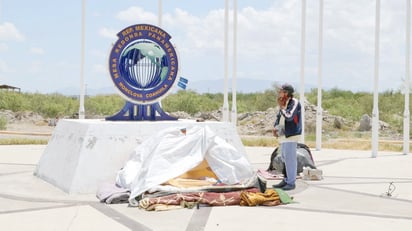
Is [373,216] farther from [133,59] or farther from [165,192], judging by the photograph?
[133,59]

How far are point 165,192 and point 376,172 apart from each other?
7023mm

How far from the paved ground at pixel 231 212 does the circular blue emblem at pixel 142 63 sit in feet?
8.25

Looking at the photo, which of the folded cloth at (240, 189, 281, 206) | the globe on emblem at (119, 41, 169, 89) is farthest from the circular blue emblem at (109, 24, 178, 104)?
the folded cloth at (240, 189, 281, 206)

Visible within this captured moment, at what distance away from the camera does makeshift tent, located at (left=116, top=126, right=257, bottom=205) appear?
9461 mm

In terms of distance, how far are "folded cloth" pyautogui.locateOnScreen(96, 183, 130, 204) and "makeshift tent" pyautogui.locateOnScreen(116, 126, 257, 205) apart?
0.14 m

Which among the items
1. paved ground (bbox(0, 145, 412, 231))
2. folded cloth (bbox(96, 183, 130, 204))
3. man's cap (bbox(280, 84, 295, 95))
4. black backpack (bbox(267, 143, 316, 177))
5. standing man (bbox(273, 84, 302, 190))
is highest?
man's cap (bbox(280, 84, 295, 95))

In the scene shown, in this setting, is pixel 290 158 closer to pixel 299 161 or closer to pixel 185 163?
pixel 185 163

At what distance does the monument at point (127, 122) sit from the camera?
1086 cm

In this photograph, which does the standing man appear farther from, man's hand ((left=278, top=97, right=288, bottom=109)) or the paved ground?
the paved ground

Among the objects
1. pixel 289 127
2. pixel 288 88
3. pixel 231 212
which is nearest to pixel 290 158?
pixel 289 127

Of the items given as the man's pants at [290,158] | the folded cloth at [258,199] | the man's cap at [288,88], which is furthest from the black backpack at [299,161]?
the folded cloth at [258,199]

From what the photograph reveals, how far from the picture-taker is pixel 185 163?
31.8ft

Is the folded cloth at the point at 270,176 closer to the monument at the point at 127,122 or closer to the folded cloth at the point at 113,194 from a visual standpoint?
the monument at the point at 127,122

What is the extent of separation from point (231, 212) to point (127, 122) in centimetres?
383
